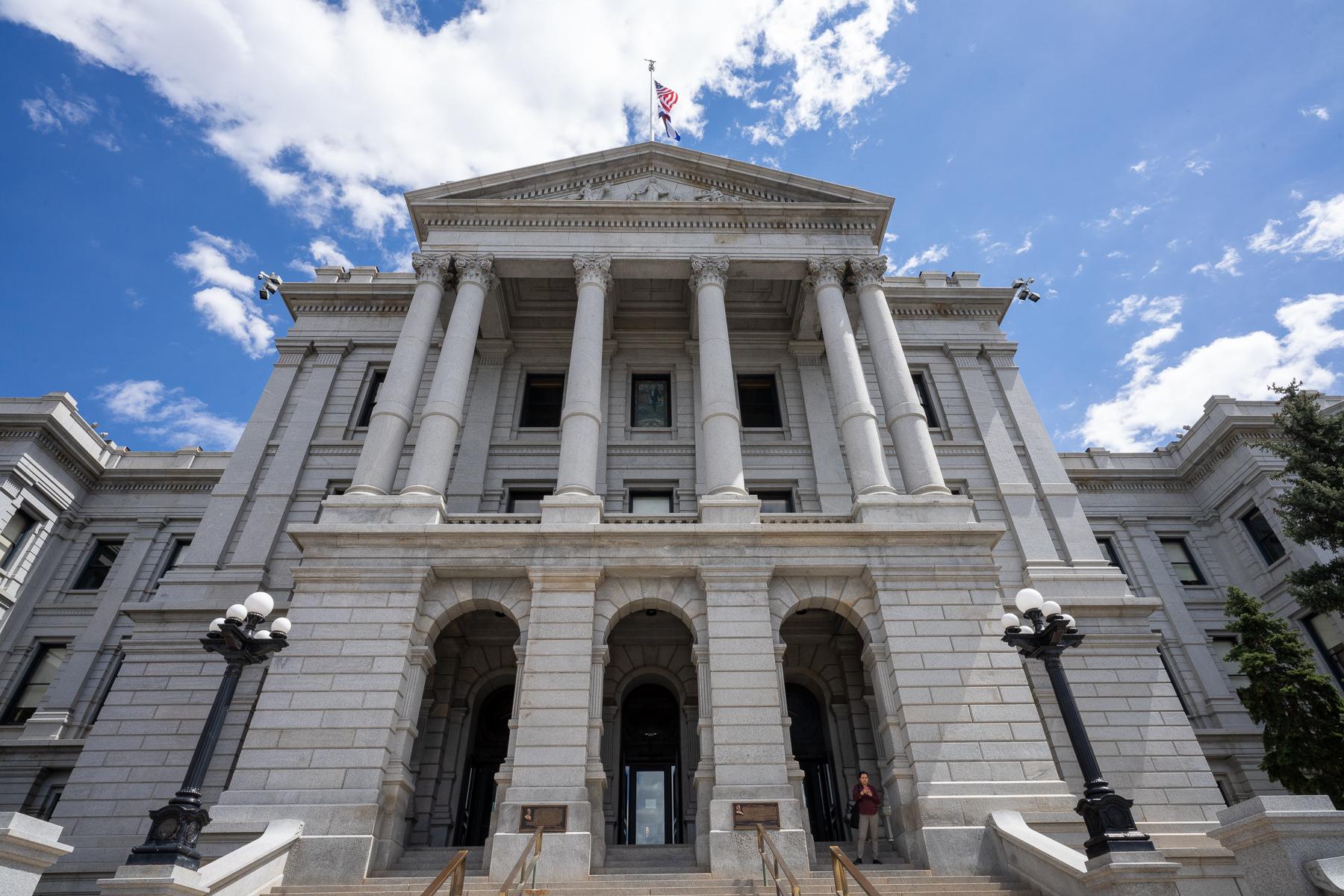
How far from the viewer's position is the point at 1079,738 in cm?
1175

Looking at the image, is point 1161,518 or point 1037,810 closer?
point 1037,810

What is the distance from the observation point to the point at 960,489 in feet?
83.4

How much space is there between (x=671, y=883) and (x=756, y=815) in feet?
7.15

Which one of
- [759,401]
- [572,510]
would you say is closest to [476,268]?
[572,510]

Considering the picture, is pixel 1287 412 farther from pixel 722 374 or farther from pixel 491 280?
pixel 491 280

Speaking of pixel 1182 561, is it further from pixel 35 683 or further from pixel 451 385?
pixel 35 683

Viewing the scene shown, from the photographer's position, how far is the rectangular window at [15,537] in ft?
100

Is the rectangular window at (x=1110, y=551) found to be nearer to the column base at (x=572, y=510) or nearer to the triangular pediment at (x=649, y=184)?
the triangular pediment at (x=649, y=184)

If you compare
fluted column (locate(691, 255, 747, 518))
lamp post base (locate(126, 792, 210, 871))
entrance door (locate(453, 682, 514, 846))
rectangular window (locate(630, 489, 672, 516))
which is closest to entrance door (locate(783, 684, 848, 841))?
fluted column (locate(691, 255, 747, 518))

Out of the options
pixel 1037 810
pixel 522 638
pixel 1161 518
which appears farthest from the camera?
pixel 1161 518

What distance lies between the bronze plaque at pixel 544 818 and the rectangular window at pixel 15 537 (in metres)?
28.2

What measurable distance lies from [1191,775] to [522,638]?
55.3 ft

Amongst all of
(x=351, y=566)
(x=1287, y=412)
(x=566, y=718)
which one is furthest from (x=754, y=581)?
(x=1287, y=412)

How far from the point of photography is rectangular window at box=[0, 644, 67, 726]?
29.4 m
